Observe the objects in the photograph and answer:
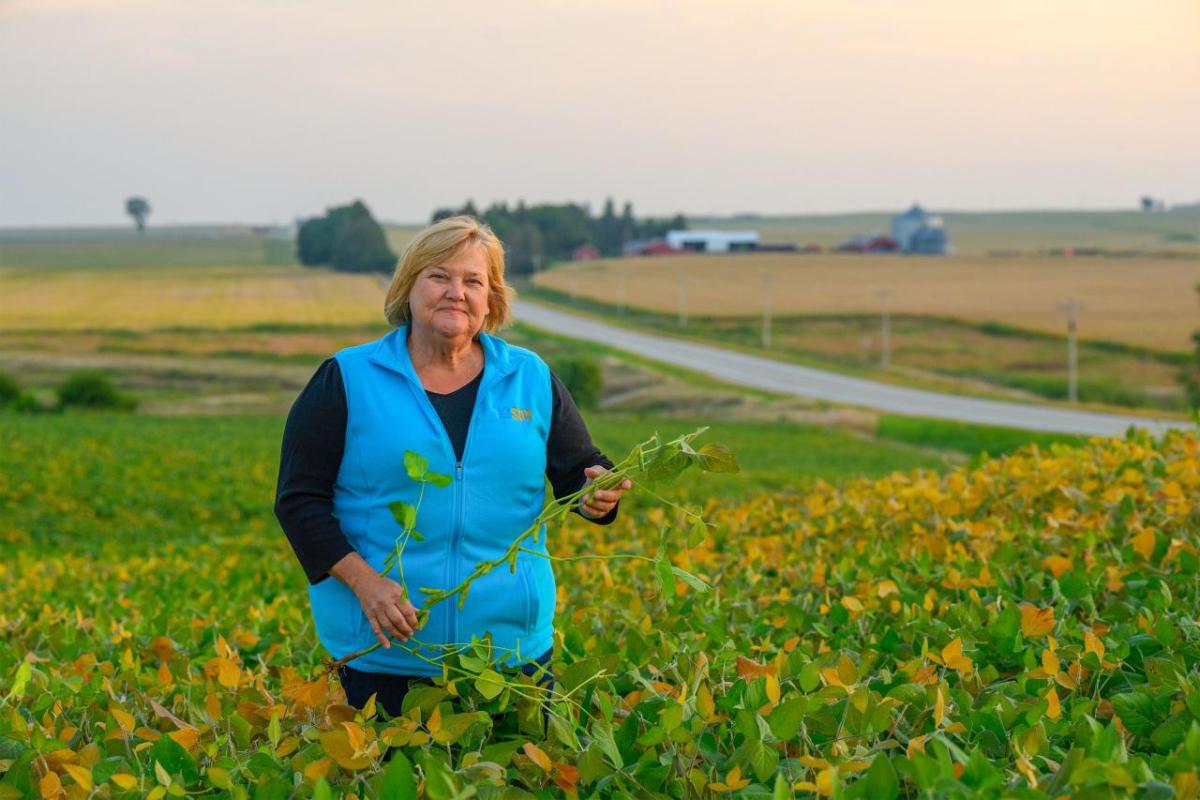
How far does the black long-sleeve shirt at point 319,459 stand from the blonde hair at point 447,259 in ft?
0.95

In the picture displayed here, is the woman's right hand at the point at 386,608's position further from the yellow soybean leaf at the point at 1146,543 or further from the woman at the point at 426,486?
the yellow soybean leaf at the point at 1146,543

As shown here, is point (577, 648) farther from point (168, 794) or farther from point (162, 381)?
point (162, 381)

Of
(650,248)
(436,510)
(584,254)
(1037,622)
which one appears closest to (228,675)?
(436,510)

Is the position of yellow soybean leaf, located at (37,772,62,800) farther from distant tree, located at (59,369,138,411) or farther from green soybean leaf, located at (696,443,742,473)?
distant tree, located at (59,369,138,411)

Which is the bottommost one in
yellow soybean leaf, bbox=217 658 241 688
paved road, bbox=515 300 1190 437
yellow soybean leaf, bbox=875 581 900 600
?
paved road, bbox=515 300 1190 437

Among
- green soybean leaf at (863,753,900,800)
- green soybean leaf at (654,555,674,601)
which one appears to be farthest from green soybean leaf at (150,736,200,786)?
green soybean leaf at (863,753,900,800)

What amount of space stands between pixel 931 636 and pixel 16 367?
60.8m

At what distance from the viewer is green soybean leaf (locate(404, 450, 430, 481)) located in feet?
10.7

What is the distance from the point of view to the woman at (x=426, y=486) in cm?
351

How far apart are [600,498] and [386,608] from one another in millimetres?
615

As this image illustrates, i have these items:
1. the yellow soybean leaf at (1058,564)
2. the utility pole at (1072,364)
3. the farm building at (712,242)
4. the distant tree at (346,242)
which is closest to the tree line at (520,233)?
the distant tree at (346,242)

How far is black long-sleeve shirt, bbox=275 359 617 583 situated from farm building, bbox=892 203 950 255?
137m

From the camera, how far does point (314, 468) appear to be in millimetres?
3561

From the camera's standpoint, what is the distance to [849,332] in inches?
2810
